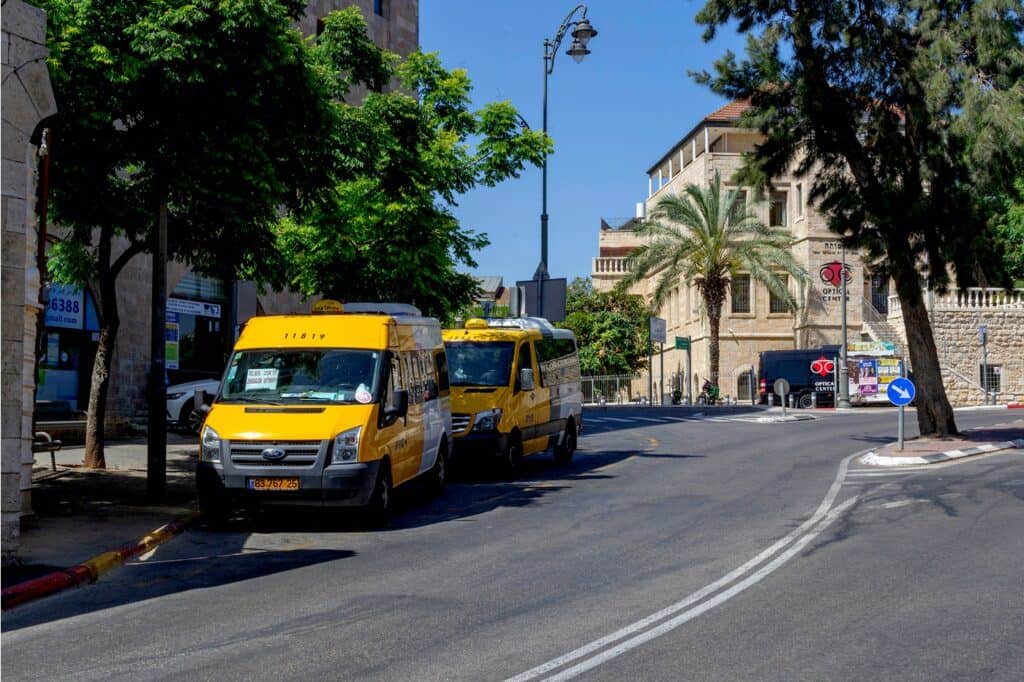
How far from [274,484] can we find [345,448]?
2.87 feet

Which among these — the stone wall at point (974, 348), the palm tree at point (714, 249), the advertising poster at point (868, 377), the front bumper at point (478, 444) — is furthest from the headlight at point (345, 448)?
the stone wall at point (974, 348)

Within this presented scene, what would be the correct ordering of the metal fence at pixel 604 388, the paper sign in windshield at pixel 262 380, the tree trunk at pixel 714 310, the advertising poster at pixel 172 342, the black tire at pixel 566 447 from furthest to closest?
the metal fence at pixel 604 388, the tree trunk at pixel 714 310, the advertising poster at pixel 172 342, the black tire at pixel 566 447, the paper sign in windshield at pixel 262 380

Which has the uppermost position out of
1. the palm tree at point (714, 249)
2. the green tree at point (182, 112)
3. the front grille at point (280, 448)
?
the palm tree at point (714, 249)

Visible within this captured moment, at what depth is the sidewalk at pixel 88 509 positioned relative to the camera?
36.0 ft

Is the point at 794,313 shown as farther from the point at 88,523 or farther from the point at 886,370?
the point at 88,523

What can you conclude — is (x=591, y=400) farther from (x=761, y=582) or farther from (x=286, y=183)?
(x=761, y=582)

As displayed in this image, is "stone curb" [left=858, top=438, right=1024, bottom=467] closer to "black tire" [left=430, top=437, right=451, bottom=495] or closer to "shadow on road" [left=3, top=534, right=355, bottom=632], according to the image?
"black tire" [left=430, top=437, right=451, bottom=495]

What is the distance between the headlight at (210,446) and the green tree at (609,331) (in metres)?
55.9

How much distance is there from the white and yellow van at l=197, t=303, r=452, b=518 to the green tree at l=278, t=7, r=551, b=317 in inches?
306

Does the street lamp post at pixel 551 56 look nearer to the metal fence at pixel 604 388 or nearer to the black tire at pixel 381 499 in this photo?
the black tire at pixel 381 499

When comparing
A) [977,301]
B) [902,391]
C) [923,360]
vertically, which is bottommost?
[902,391]

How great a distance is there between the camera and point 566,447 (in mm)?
22500

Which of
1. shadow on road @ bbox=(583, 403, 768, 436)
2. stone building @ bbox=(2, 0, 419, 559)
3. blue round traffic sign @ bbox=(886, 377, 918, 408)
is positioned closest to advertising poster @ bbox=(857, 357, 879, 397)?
shadow on road @ bbox=(583, 403, 768, 436)

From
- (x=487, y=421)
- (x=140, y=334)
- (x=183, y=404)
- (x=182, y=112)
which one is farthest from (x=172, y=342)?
(x=182, y=112)
